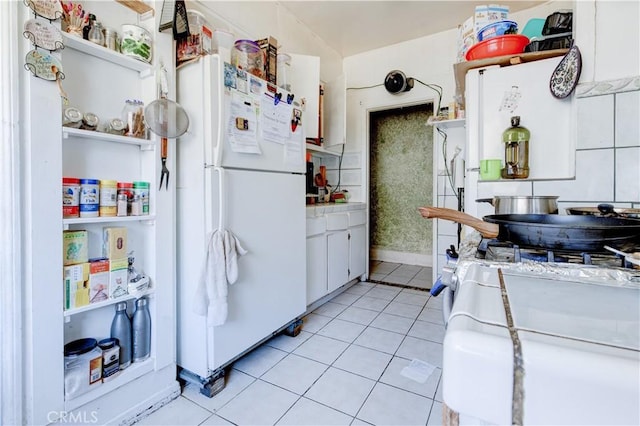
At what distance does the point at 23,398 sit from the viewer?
1060mm

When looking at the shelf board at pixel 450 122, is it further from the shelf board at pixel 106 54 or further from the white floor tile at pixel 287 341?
the shelf board at pixel 106 54

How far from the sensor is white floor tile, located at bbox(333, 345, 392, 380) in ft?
5.53

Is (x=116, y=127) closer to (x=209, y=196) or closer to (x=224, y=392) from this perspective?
(x=209, y=196)

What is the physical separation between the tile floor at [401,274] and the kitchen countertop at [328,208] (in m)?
0.91

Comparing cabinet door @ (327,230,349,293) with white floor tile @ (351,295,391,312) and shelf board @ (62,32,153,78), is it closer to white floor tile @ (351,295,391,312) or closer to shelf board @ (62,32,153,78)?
white floor tile @ (351,295,391,312)

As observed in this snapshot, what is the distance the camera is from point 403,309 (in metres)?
2.57

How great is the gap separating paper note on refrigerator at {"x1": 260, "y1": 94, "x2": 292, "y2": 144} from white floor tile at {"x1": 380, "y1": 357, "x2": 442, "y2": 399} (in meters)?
1.50

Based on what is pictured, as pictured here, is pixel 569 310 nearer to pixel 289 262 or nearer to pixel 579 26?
pixel 579 26

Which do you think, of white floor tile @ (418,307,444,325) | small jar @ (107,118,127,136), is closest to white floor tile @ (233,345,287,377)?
white floor tile @ (418,307,444,325)

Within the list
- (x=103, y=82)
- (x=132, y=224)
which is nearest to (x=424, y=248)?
(x=132, y=224)

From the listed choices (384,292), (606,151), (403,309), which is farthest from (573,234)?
(384,292)

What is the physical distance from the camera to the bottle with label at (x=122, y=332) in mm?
1357

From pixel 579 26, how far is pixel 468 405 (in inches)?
67.8

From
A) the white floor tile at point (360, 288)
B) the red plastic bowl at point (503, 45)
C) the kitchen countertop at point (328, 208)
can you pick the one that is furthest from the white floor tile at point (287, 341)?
the red plastic bowl at point (503, 45)
